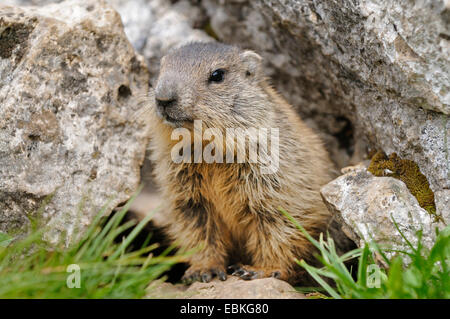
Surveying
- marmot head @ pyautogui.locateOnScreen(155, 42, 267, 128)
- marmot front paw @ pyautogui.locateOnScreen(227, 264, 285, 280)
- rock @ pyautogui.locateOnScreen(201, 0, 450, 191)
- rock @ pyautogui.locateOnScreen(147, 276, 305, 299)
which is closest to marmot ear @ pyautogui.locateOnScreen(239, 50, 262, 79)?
marmot head @ pyautogui.locateOnScreen(155, 42, 267, 128)

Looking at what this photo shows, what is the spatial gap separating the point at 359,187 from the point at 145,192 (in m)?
3.12

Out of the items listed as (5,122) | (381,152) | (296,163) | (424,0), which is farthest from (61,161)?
(424,0)

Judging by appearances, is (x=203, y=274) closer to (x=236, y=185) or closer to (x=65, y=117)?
(x=236, y=185)

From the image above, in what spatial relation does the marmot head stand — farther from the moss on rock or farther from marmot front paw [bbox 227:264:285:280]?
marmot front paw [bbox 227:264:285:280]

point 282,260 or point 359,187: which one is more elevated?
point 359,187

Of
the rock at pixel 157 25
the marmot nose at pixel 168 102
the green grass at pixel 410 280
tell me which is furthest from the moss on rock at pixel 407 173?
the rock at pixel 157 25

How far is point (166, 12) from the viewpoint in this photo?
708cm

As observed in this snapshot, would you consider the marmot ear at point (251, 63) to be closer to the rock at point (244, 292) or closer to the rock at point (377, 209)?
the rock at point (377, 209)

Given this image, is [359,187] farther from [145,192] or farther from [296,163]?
[145,192]

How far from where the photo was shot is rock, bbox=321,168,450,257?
414 cm

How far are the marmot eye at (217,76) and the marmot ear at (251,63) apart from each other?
0.35 meters

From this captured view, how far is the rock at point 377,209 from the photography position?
4141 mm

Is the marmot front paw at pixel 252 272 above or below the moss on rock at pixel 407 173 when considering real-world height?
below

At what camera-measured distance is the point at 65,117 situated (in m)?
4.89
